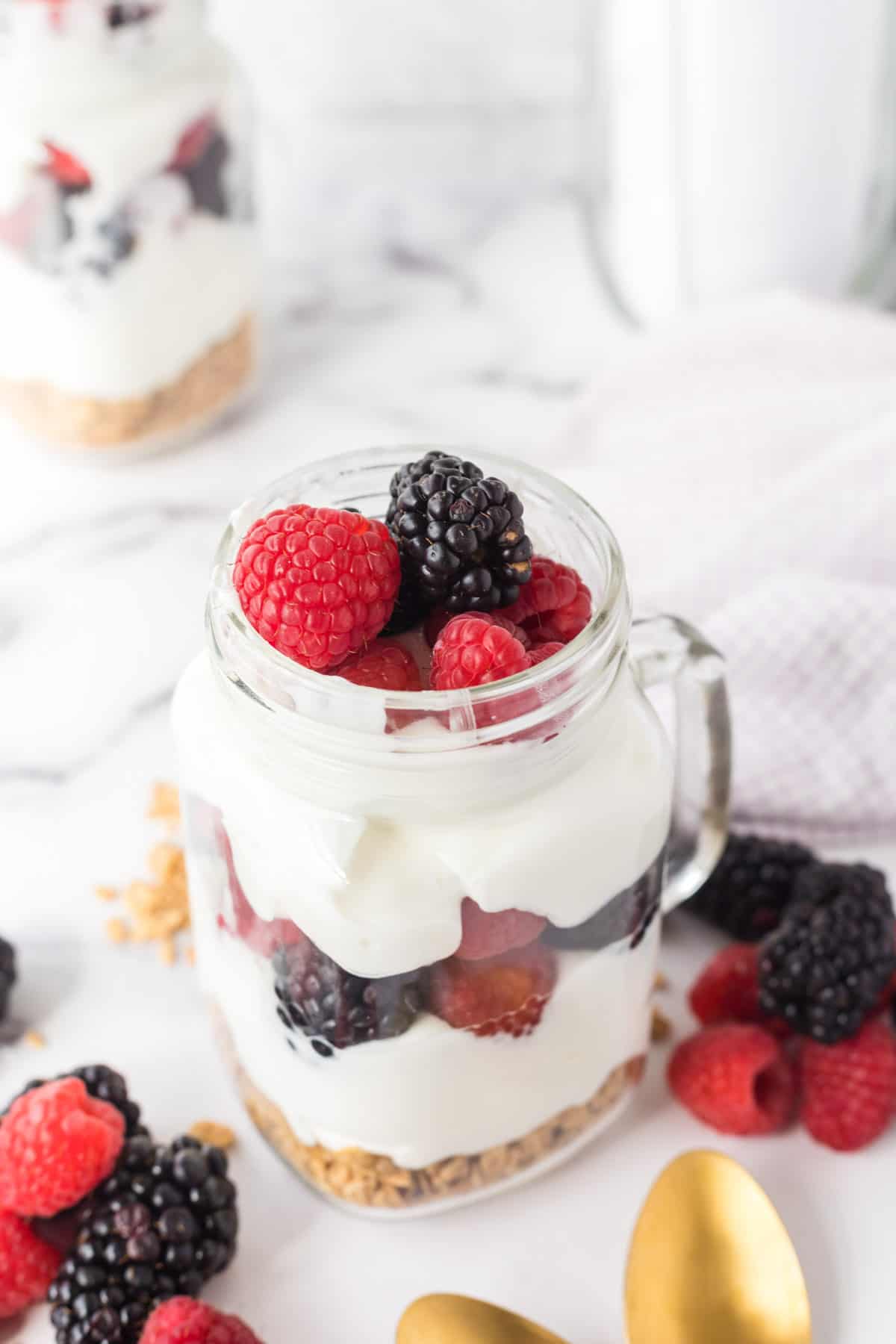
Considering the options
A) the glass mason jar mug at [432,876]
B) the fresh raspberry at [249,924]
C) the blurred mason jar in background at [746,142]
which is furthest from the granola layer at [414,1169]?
the blurred mason jar in background at [746,142]

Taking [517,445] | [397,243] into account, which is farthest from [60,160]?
[397,243]

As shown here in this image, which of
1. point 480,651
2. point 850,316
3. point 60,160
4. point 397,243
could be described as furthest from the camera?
point 397,243

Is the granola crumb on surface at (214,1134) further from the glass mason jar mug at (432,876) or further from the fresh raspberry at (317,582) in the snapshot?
the fresh raspberry at (317,582)

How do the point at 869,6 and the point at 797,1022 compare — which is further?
the point at 869,6

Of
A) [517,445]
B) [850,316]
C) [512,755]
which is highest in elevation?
[512,755]

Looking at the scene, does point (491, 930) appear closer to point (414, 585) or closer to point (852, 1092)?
point (414, 585)

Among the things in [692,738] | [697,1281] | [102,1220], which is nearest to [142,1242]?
[102,1220]

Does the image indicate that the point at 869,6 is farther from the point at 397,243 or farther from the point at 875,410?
the point at 397,243
